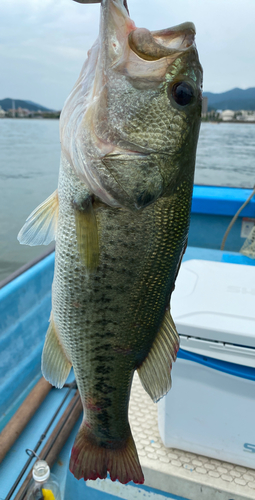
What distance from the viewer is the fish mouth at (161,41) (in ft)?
2.30

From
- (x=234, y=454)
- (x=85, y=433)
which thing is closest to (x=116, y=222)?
(x=85, y=433)

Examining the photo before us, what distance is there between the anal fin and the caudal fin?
20 cm

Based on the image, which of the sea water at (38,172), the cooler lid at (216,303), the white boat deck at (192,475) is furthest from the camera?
the sea water at (38,172)

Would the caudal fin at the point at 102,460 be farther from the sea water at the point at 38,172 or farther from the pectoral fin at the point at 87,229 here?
the sea water at the point at 38,172

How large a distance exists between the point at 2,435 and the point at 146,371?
47.5 inches

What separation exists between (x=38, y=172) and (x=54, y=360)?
6904 mm

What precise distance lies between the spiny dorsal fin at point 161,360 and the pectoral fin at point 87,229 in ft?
0.92

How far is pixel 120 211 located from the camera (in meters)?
0.78

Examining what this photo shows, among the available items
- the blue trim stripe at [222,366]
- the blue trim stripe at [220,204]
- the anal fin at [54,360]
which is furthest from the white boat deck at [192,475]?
the blue trim stripe at [220,204]

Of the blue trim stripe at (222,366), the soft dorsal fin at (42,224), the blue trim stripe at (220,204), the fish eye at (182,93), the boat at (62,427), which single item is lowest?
the boat at (62,427)

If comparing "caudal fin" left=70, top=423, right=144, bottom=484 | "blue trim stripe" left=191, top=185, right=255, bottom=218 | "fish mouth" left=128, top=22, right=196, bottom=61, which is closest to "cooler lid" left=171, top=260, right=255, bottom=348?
"caudal fin" left=70, top=423, right=144, bottom=484

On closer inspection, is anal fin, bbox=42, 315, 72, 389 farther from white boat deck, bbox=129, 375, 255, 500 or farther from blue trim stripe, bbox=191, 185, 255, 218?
blue trim stripe, bbox=191, 185, 255, 218

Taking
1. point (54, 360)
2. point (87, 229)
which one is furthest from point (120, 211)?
point (54, 360)

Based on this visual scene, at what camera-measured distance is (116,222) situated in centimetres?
79
